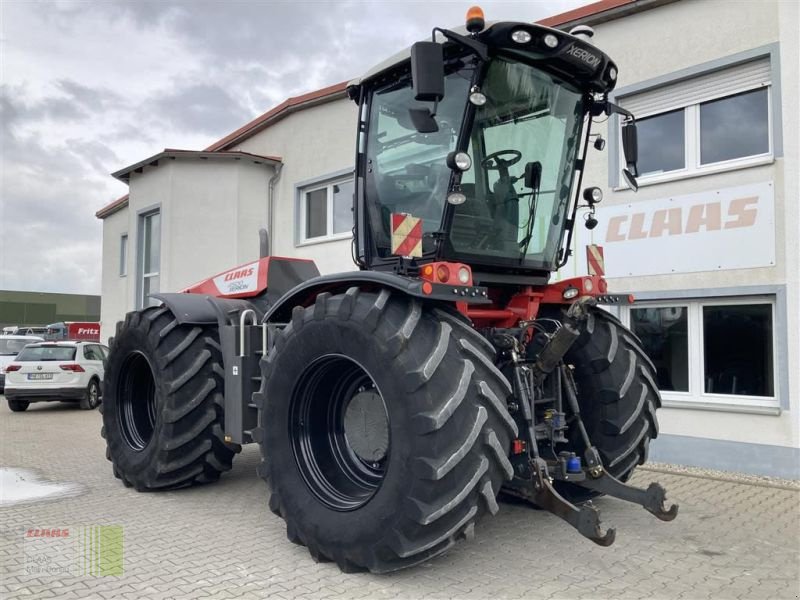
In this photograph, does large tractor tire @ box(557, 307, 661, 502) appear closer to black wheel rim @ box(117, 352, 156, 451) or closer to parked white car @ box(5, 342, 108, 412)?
black wheel rim @ box(117, 352, 156, 451)

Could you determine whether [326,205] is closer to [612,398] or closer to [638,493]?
[612,398]

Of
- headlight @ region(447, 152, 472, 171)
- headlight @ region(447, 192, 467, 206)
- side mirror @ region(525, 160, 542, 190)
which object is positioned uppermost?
side mirror @ region(525, 160, 542, 190)

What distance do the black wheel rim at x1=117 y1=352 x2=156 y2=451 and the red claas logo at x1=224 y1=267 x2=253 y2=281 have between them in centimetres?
110

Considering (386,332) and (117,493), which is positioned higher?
(386,332)

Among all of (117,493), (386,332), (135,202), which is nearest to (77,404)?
(135,202)

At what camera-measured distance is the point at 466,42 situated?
12.2 ft

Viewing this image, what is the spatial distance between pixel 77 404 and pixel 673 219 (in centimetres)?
1296

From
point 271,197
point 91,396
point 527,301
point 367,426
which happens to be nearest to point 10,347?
point 91,396

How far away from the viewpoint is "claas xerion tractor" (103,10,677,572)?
11.4 ft

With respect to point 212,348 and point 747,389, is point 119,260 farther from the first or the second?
point 747,389

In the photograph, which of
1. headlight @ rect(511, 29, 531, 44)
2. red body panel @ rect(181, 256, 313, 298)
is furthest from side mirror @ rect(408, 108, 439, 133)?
red body panel @ rect(181, 256, 313, 298)

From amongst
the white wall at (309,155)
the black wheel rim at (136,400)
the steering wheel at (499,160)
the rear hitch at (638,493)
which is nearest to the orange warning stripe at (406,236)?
the steering wheel at (499,160)

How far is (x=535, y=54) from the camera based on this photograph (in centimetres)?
402

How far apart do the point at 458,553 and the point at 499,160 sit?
2502 mm
